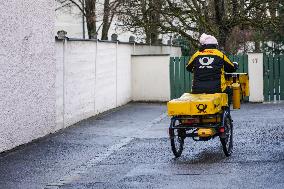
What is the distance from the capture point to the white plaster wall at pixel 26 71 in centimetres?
1219

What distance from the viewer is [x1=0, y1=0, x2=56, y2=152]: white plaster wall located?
480 inches

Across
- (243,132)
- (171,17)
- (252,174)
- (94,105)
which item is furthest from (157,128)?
(171,17)

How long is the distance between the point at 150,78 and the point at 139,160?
12779 mm

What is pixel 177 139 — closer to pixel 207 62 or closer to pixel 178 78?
pixel 207 62

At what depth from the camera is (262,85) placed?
22812mm

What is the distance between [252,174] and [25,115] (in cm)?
536

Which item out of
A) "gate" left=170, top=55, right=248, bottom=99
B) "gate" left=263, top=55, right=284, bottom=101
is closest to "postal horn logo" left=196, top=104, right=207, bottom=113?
"gate" left=263, top=55, right=284, bottom=101

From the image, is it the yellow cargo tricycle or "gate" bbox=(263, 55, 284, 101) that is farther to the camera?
"gate" bbox=(263, 55, 284, 101)

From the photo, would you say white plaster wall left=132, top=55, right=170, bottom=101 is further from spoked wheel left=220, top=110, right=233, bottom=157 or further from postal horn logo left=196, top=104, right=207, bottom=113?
postal horn logo left=196, top=104, right=207, bottom=113

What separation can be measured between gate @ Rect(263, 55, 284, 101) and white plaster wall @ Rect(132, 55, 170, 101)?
10.5 feet

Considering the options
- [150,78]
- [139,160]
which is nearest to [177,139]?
[139,160]

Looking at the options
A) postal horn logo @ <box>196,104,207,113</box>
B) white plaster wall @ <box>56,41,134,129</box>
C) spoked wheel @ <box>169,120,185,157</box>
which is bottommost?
spoked wheel @ <box>169,120,185,157</box>

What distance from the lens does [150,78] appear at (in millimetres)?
23703

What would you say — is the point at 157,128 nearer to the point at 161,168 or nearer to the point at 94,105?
the point at 94,105
